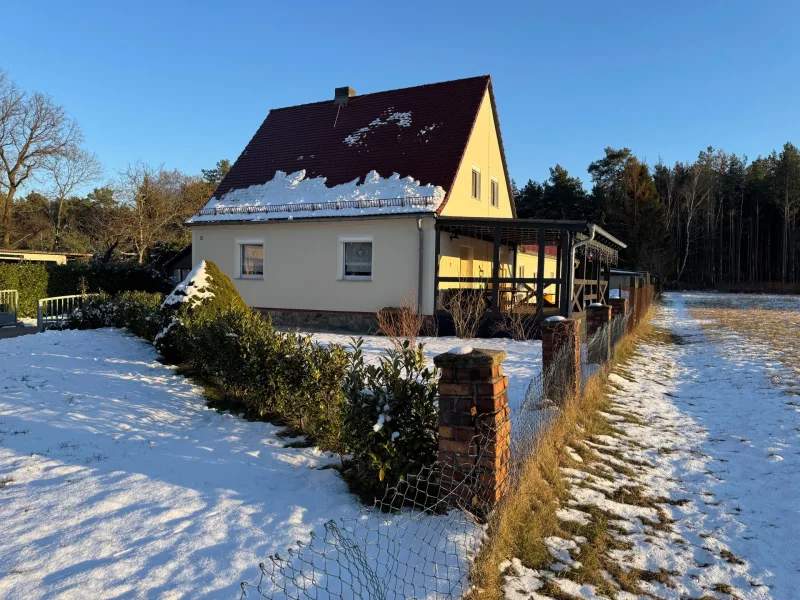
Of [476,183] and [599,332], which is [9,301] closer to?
[476,183]

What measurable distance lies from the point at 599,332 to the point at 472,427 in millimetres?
5517

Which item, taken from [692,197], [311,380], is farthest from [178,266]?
[692,197]

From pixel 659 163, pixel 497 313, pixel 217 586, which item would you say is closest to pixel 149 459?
pixel 217 586

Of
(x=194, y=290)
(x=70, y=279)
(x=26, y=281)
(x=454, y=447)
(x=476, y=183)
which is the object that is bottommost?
(x=454, y=447)

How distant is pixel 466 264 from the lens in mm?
15742

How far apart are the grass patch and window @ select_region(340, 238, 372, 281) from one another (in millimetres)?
9553

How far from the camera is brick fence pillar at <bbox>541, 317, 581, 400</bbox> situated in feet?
19.0

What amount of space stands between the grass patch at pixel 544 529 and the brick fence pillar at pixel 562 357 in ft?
2.17

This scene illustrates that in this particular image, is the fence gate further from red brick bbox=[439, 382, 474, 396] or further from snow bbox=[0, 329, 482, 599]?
red brick bbox=[439, 382, 474, 396]

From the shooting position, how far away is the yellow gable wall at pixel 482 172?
14.7m

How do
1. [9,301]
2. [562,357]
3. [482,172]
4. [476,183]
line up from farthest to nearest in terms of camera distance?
[482,172] → [476,183] → [9,301] → [562,357]

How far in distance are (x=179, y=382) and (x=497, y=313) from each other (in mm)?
8141

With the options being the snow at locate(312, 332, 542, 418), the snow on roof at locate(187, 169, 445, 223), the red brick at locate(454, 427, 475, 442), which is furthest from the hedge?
the red brick at locate(454, 427, 475, 442)

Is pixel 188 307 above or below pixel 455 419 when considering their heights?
above
